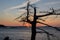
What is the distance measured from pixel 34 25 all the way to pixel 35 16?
1.57 feet

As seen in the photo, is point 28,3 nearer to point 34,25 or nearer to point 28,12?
point 28,12

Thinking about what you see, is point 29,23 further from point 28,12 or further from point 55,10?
point 55,10

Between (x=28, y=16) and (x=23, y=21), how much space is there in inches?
17.9

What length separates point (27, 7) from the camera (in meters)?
10.9

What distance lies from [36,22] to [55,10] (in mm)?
1184

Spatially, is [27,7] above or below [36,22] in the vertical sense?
above

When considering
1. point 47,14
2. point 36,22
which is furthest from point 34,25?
point 47,14

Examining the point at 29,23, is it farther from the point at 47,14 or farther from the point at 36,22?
the point at 47,14

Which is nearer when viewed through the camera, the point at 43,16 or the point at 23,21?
the point at 43,16

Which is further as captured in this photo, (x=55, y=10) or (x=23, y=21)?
(x=23, y=21)

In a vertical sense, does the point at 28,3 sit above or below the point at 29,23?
above

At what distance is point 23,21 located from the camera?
11.3 metres

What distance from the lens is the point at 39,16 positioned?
1077cm

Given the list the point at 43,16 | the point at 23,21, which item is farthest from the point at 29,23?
the point at 43,16
